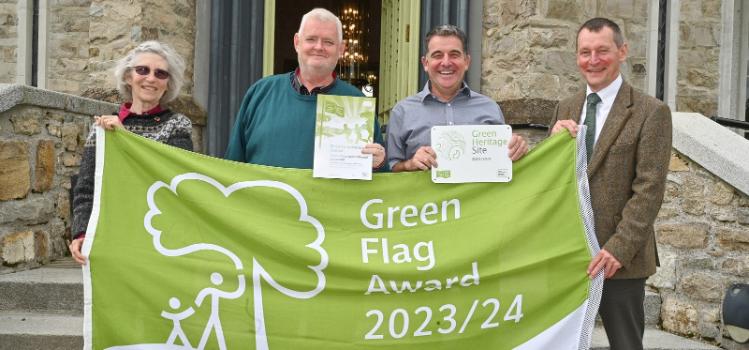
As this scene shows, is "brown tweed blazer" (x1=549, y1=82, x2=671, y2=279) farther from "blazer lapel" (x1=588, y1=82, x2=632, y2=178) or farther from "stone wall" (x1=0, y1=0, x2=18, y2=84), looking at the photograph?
"stone wall" (x1=0, y1=0, x2=18, y2=84)

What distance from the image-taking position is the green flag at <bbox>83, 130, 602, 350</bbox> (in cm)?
288

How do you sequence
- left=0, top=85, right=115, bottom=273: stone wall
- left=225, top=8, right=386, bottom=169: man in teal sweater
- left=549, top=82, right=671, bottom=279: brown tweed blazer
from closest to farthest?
1. left=549, top=82, right=671, bottom=279: brown tweed blazer
2. left=225, top=8, right=386, bottom=169: man in teal sweater
3. left=0, top=85, right=115, bottom=273: stone wall

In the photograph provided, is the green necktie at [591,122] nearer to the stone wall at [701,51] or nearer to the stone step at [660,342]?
the stone step at [660,342]

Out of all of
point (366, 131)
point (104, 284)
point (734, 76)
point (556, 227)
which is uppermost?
point (734, 76)

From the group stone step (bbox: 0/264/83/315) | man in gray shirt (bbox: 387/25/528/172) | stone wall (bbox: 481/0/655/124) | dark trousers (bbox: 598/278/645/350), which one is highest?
stone wall (bbox: 481/0/655/124)

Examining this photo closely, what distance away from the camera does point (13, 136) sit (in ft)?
14.9

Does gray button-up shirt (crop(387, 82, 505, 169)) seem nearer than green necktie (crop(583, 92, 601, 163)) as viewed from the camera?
No

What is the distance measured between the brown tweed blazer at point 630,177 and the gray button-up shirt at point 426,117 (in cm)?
57

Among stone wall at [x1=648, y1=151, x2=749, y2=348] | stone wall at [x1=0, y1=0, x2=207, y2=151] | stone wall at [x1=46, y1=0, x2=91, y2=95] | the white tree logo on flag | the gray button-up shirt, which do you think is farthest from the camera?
stone wall at [x1=46, y1=0, x2=91, y2=95]

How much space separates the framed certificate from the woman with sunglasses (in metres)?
1.11

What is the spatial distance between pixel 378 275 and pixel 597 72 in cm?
123

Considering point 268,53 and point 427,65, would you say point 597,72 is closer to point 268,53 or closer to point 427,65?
point 427,65

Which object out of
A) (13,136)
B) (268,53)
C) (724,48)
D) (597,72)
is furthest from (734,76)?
(13,136)

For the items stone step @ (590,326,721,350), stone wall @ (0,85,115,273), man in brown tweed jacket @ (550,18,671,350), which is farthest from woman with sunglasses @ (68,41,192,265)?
stone step @ (590,326,721,350)
